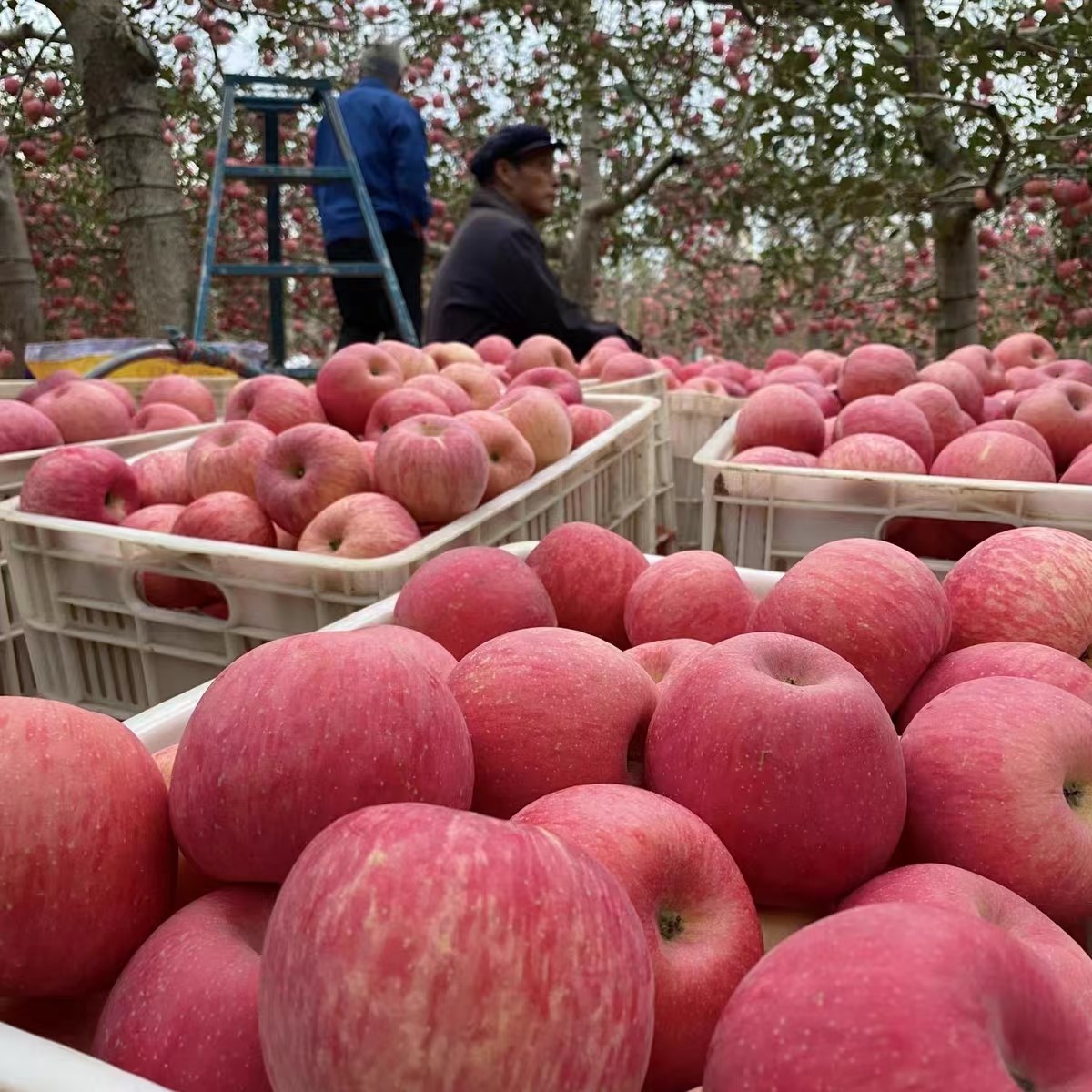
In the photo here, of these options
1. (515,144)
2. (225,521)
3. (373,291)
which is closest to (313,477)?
(225,521)

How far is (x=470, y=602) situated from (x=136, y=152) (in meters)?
3.88

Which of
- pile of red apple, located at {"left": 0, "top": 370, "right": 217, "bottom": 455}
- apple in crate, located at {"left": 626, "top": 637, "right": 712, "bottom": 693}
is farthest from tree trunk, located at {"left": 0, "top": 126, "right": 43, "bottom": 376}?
apple in crate, located at {"left": 626, "top": 637, "right": 712, "bottom": 693}

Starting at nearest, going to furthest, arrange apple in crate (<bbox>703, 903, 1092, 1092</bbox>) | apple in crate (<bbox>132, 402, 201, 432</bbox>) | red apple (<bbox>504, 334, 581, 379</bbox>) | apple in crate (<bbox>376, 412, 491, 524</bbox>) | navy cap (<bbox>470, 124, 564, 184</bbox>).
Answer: apple in crate (<bbox>703, 903, 1092, 1092</bbox>) → apple in crate (<bbox>376, 412, 491, 524</bbox>) → apple in crate (<bbox>132, 402, 201, 432</bbox>) → red apple (<bbox>504, 334, 581, 379</bbox>) → navy cap (<bbox>470, 124, 564, 184</bbox>)

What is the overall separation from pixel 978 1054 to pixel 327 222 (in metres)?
5.11

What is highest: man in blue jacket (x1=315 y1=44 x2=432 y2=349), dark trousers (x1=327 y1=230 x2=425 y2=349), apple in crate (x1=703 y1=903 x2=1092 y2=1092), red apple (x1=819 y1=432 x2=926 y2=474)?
man in blue jacket (x1=315 y1=44 x2=432 y2=349)

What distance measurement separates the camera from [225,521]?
1.87 meters

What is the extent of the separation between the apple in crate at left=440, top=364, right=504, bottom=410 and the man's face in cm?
216

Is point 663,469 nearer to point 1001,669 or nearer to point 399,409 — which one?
point 399,409

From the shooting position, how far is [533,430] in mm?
2250

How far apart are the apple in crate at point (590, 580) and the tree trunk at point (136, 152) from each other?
138 inches

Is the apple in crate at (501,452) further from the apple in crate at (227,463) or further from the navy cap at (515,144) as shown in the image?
the navy cap at (515,144)

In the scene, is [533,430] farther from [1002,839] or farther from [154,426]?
[1002,839]

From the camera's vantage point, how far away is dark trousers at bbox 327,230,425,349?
17.2ft

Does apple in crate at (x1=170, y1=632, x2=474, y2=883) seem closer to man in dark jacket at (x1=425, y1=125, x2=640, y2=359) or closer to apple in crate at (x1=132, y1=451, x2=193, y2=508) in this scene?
apple in crate at (x1=132, y1=451, x2=193, y2=508)
